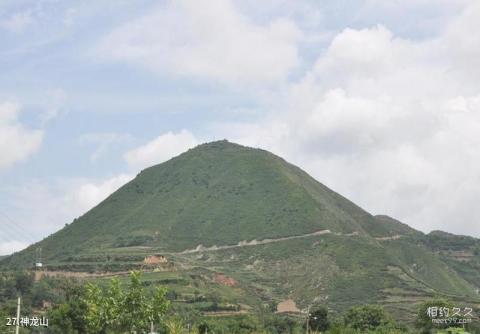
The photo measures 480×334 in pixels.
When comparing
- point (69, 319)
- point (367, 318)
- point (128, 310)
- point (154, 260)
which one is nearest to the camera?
point (128, 310)

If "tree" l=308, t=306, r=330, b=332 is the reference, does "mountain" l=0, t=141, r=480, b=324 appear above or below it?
above

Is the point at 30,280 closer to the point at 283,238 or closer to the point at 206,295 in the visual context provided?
the point at 206,295

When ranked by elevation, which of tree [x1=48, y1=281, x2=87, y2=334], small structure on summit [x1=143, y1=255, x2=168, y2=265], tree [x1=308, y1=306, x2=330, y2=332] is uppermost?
small structure on summit [x1=143, y1=255, x2=168, y2=265]

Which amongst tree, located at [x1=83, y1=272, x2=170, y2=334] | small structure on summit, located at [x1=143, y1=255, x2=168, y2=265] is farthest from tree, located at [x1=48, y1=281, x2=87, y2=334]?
small structure on summit, located at [x1=143, y1=255, x2=168, y2=265]

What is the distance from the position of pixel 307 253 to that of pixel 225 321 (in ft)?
207

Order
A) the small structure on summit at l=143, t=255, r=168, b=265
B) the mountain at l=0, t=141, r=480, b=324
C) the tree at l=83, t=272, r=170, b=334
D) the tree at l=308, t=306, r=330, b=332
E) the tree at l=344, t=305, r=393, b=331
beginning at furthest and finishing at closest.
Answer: the small structure on summit at l=143, t=255, r=168, b=265, the mountain at l=0, t=141, r=480, b=324, the tree at l=308, t=306, r=330, b=332, the tree at l=344, t=305, r=393, b=331, the tree at l=83, t=272, r=170, b=334

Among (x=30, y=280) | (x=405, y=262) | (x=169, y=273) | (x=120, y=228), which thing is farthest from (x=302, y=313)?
(x=120, y=228)

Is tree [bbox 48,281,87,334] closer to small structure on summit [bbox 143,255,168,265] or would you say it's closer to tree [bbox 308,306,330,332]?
tree [bbox 308,306,330,332]

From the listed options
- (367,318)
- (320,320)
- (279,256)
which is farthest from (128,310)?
(279,256)

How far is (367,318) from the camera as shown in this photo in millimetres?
98812

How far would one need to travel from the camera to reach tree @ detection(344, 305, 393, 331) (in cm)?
9750

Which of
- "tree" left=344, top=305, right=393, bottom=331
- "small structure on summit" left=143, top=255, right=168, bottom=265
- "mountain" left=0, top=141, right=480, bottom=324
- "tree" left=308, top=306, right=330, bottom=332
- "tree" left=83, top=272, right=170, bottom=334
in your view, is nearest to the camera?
"tree" left=83, top=272, right=170, bottom=334

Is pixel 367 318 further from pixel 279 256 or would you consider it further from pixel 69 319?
pixel 279 256

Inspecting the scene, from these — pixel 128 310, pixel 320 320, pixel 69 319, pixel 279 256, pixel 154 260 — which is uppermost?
pixel 279 256
